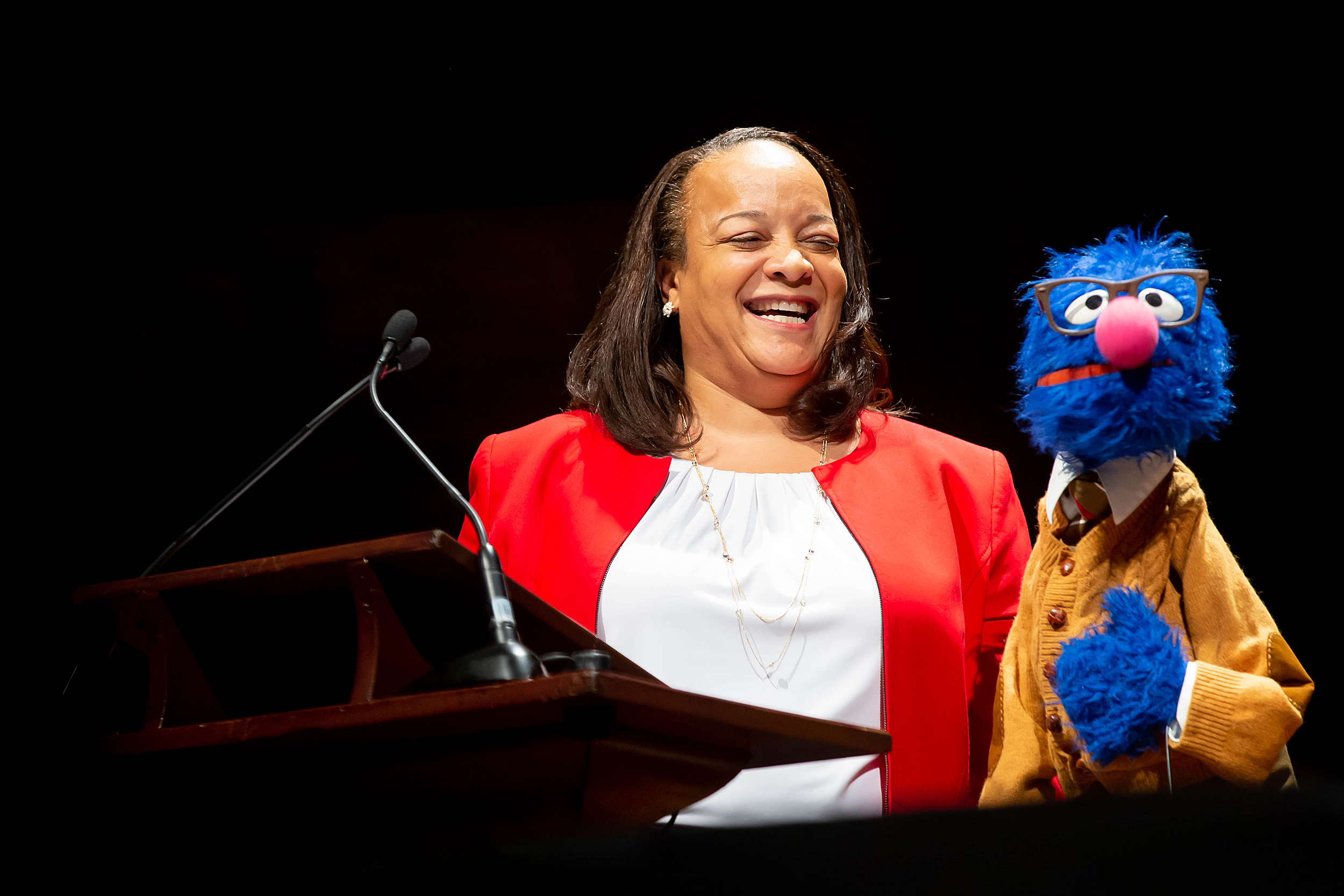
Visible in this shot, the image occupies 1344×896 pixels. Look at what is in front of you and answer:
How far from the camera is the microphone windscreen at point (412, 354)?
4.95 ft

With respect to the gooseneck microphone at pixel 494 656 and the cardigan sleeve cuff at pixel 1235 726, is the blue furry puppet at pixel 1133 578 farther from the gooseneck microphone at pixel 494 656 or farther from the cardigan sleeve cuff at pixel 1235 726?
the gooseneck microphone at pixel 494 656

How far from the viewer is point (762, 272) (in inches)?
74.3

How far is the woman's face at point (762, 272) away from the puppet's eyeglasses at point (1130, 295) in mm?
563

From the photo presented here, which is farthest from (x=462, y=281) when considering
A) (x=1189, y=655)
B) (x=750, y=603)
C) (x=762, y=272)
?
(x=1189, y=655)

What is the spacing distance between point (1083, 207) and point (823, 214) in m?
0.59

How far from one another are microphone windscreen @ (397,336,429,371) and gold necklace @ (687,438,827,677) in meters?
0.52

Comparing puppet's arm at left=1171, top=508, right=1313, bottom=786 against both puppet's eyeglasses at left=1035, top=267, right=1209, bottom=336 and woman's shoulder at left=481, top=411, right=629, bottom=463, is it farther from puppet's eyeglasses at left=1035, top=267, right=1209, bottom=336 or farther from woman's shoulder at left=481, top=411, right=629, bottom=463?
woman's shoulder at left=481, top=411, right=629, bottom=463

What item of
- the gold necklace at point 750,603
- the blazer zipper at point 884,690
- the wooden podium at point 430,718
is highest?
the wooden podium at point 430,718

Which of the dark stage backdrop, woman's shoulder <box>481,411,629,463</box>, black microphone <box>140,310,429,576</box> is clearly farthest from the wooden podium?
the dark stage backdrop

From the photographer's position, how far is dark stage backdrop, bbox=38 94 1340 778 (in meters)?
2.07

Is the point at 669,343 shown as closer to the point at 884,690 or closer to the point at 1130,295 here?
the point at 884,690

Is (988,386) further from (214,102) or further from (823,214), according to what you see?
(214,102)

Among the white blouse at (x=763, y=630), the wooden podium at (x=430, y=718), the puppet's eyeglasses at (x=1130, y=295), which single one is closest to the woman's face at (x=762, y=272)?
the white blouse at (x=763, y=630)

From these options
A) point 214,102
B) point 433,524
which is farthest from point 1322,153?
point 214,102
